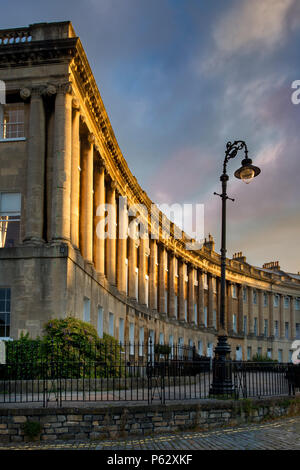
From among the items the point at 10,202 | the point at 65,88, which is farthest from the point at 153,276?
the point at 65,88

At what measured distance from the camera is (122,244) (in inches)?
Result: 1542

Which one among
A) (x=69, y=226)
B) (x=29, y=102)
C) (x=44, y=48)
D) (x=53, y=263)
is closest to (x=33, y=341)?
(x=53, y=263)

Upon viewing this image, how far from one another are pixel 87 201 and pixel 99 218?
3903 mm

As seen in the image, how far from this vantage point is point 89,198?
98.1ft

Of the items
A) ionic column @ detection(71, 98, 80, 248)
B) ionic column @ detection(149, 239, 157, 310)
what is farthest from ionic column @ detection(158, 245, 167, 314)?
ionic column @ detection(71, 98, 80, 248)

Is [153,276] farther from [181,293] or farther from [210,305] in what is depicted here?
[210,305]

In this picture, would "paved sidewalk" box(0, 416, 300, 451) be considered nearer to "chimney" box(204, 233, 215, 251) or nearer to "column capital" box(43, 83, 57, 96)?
"column capital" box(43, 83, 57, 96)

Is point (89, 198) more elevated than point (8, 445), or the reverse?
point (89, 198)

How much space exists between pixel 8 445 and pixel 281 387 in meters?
12.3

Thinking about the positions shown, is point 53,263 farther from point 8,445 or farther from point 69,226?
point 8,445

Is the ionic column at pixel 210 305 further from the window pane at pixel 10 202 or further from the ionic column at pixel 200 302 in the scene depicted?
the window pane at pixel 10 202

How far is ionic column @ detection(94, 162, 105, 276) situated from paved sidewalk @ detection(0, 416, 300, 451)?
62.3ft

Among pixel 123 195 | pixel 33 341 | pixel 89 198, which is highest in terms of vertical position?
pixel 123 195
